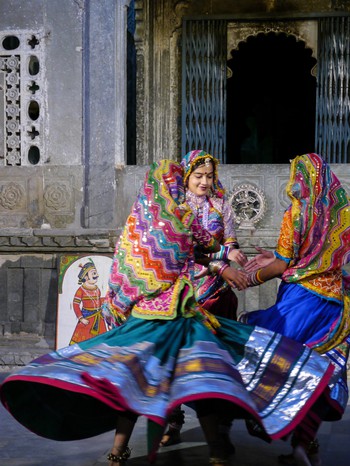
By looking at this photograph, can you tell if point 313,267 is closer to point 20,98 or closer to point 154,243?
point 154,243

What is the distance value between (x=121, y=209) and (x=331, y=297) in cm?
442

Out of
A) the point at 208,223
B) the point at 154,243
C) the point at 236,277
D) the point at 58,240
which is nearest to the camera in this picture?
the point at 154,243

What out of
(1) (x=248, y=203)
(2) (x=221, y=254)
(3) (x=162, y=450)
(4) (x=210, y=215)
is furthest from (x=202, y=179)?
(1) (x=248, y=203)

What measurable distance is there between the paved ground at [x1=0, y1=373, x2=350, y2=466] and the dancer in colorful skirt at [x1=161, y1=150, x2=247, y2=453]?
0.18m

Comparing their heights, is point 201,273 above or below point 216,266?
below

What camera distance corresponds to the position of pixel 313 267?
219 inches

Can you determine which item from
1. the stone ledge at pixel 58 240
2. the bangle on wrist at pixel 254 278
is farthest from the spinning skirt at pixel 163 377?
the stone ledge at pixel 58 240

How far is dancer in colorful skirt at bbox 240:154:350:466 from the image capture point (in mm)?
5527

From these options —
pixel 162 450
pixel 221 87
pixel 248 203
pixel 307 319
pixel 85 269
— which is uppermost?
pixel 221 87

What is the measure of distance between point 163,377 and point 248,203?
16.5 feet

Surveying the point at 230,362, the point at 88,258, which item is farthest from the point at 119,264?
A: the point at 88,258

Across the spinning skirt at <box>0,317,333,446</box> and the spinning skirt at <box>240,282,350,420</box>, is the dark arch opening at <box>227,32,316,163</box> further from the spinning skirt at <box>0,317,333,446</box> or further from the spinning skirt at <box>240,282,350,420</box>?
the spinning skirt at <box>0,317,333,446</box>

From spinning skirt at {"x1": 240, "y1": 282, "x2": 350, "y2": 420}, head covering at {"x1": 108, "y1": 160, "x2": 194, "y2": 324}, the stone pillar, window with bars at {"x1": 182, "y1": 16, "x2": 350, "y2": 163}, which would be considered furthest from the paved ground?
window with bars at {"x1": 182, "y1": 16, "x2": 350, "y2": 163}

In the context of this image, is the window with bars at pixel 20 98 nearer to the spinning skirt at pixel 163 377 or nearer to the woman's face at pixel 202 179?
the woman's face at pixel 202 179
